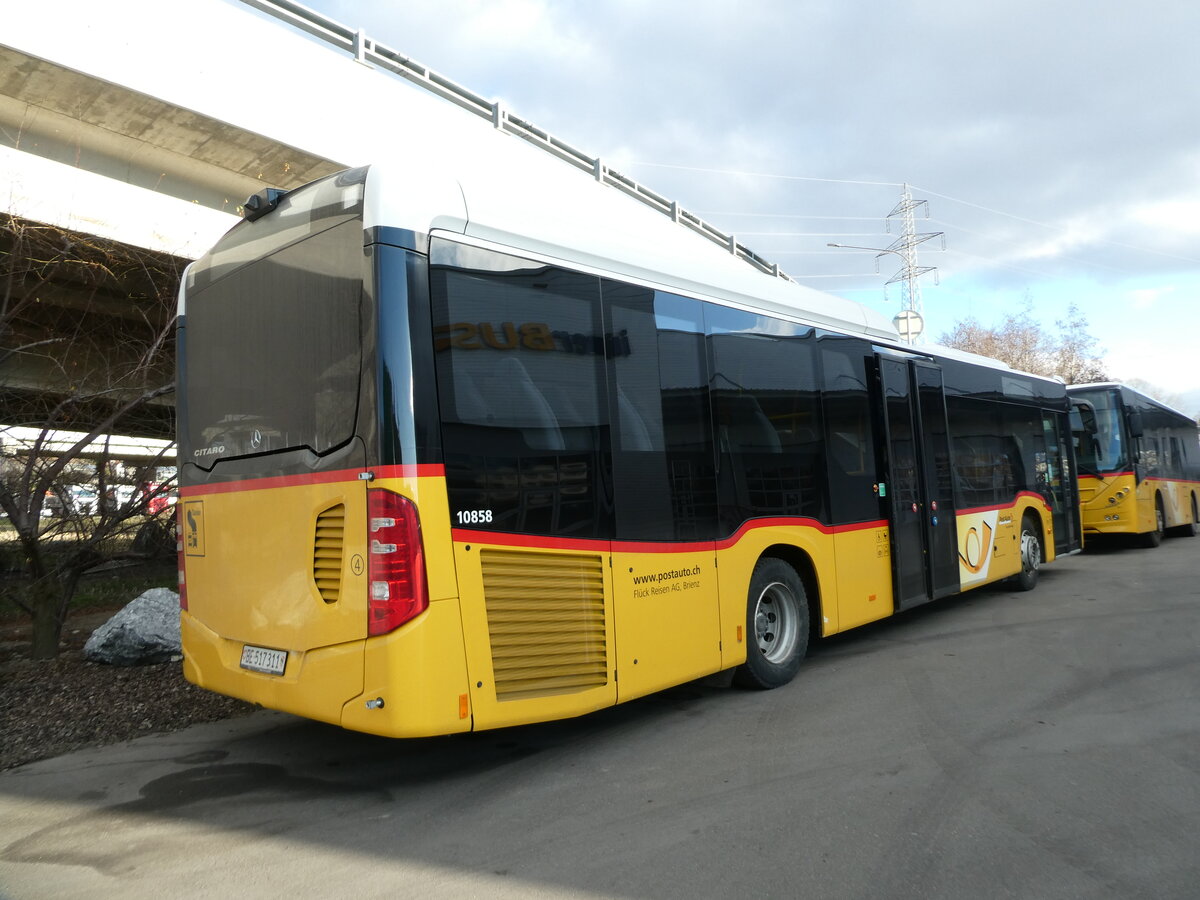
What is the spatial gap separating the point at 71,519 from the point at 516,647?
18.1 feet

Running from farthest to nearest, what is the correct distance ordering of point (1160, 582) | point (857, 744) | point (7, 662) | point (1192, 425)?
point (1192, 425) < point (1160, 582) < point (7, 662) < point (857, 744)

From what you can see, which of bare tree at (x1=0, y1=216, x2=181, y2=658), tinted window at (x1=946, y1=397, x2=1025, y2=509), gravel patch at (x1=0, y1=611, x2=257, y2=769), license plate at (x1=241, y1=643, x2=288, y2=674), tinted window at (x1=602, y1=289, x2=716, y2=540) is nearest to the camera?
license plate at (x1=241, y1=643, x2=288, y2=674)

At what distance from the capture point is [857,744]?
504 centimetres

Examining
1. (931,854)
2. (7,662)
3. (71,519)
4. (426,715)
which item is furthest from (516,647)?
(7,662)

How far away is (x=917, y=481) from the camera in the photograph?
8.43 meters

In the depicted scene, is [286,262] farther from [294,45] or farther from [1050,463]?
[1050,463]

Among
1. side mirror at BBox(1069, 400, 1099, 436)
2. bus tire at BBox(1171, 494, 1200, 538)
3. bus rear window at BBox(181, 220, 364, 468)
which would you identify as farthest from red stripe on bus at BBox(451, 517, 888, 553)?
bus tire at BBox(1171, 494, 1200, 538)

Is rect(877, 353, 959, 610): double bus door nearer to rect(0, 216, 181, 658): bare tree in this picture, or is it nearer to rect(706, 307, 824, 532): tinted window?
rect(706, 307, 824, 532): tinted window

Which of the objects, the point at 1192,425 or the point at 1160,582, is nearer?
the point at 1160,582

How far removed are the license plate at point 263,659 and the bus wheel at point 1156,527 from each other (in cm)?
1755

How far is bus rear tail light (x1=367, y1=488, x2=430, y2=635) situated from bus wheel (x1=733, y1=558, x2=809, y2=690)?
2.93m

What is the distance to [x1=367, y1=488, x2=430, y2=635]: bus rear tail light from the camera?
4.02 metres

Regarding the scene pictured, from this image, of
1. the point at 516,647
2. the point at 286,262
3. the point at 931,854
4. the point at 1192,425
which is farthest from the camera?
the point at 1192,425

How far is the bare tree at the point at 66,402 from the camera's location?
7.41 metres
